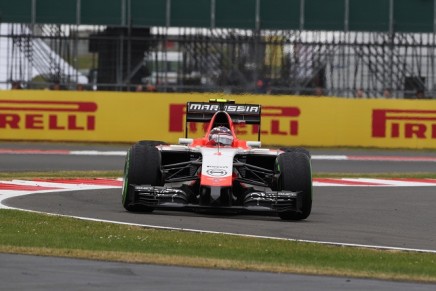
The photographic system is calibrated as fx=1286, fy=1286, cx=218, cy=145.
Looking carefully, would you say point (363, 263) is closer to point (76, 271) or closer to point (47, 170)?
point (76, 271)

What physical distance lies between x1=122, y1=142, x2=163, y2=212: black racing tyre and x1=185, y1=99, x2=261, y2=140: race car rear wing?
4.76 feet

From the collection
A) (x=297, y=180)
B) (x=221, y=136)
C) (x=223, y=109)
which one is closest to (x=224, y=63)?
(x=223, y=109)

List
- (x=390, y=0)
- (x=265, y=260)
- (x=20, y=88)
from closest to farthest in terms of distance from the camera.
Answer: (x=265, y=260) < (x=20, y=88) < (x=390, y=0)

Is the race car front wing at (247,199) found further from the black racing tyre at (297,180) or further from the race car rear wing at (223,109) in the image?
the race car rear wing at (223,109)

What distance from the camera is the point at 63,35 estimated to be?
33406mm

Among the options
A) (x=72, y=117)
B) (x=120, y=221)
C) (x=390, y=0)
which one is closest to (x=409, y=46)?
(x=390, y=0)

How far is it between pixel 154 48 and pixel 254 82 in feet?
9.26

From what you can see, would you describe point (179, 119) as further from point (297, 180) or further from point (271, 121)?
point (297, 180)

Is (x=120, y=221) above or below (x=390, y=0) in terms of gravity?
below

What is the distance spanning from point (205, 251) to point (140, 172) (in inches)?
138

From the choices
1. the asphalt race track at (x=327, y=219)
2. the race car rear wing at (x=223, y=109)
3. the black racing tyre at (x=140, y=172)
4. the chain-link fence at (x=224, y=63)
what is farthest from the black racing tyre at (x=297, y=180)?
the chain-link fence at (x=224, y=63)

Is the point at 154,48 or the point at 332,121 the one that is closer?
the point at 332,121

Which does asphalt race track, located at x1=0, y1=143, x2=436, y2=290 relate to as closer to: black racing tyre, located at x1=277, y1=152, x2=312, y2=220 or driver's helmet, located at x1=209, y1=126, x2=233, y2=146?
black racing tyre, located at x1=277, y1=152, x2=312, y2=220

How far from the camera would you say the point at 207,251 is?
11.1m
